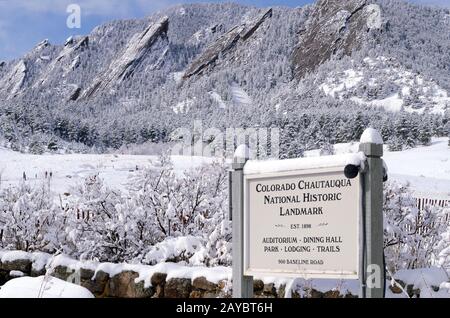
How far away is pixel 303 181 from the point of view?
3.85m

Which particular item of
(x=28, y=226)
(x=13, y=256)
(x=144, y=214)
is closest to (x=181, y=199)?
(x=144, y=214)

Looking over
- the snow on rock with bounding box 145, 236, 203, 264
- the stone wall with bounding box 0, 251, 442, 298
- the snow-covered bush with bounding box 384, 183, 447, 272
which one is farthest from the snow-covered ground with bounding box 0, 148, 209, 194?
the stone wall with bounding box 0, 251, 442, 298

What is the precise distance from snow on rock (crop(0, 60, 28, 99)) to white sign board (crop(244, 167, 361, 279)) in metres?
26.6

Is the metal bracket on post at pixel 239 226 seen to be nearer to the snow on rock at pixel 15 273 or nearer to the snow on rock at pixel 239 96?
the snow on rock at pixel 15 273

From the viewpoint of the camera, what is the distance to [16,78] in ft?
122

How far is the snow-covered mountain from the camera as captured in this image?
38125 mm

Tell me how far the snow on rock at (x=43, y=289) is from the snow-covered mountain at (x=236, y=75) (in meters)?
26.0

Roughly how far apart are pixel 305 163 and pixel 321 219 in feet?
1.06

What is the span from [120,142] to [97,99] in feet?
13.4

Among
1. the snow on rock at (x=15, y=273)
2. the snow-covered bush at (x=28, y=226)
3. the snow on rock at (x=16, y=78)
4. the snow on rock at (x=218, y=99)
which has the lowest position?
the snow on rock at (x=15, y=273)

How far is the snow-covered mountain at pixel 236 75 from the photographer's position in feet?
125

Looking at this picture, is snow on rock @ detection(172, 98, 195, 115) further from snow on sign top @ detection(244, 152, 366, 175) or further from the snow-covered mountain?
snow on sign top @ detection(244, 152, 366, 175)

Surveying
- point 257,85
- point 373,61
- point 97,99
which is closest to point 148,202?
point 97,99

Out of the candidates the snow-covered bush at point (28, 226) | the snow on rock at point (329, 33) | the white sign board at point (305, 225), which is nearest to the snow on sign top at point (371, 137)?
the white sign board at point (305, 225)
